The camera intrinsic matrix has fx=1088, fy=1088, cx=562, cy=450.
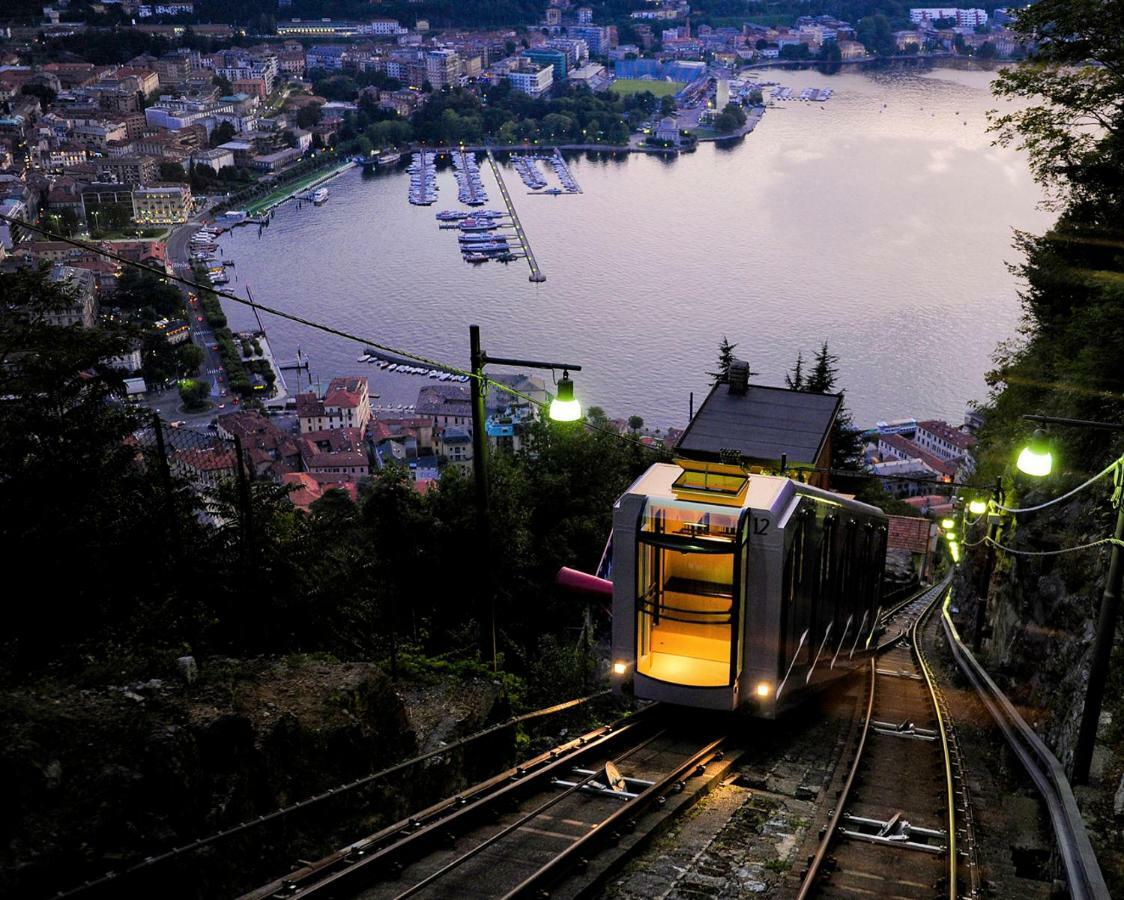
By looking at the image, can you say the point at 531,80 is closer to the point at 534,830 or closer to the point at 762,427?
the point at 762,427

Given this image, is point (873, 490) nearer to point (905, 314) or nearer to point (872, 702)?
point (872, 702)

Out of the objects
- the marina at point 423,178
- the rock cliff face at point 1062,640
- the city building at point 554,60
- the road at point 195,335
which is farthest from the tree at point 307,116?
the rock cliff face at point 1062,640

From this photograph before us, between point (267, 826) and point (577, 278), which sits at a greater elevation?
point (267, 826)

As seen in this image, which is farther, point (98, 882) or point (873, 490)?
point (873, 490)

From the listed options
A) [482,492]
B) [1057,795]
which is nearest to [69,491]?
[482,492]

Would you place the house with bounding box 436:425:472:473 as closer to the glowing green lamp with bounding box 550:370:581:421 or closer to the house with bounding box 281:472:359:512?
the house with bounding box 281:472:359:512

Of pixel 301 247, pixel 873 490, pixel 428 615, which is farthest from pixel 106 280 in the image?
pixel 428 615
